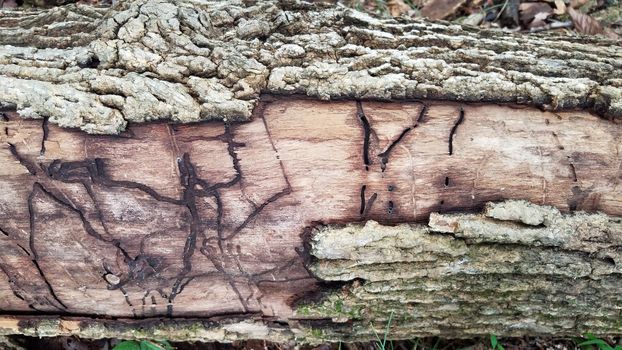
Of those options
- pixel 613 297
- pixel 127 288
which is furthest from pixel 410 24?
pixel 127 288

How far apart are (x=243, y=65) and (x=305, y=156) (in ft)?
0.97

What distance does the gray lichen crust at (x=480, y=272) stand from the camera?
1.58m

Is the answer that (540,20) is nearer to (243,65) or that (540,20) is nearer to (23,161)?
(243,65)

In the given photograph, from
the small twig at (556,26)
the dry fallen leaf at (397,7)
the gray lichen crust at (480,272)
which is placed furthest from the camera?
the dry fallen leaf at (397,7)

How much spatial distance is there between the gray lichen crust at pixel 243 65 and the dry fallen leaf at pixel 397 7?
1519mm

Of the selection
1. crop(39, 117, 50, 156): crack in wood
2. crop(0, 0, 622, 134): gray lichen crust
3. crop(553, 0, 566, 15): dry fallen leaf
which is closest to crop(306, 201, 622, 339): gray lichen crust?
crop(0, 0, 622, 134): gray lichen crust

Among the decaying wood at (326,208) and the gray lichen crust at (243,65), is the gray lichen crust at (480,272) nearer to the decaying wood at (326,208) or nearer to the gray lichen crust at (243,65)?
the decaying wood at (326,208)

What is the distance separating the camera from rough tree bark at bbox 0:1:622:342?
1.47 metres

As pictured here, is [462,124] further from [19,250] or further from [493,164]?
[19,250]

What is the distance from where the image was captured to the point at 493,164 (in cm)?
154

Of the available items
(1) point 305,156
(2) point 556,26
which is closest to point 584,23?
(2) point 556,26

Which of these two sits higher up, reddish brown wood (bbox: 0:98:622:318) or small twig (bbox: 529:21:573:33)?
small twig (bbox: 529:21:573:33)

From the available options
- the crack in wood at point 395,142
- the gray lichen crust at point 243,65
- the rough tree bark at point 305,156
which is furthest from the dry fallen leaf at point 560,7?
the crack in wood at point 395,142

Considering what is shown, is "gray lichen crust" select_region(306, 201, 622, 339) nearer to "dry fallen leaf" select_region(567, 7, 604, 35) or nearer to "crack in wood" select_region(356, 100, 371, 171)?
"crack in wood" select_region(356, 100, 371, 171)
